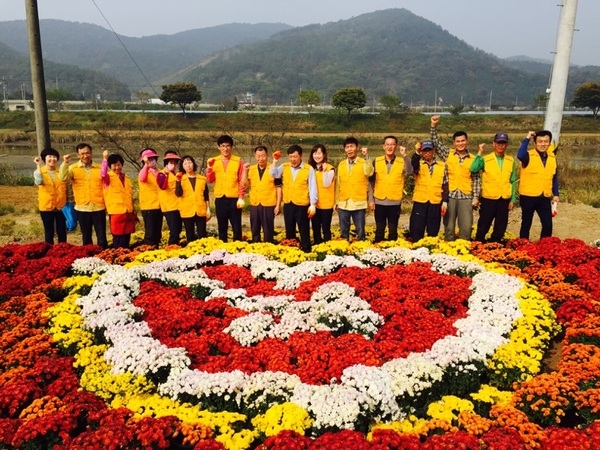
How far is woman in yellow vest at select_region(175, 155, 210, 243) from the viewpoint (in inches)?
322

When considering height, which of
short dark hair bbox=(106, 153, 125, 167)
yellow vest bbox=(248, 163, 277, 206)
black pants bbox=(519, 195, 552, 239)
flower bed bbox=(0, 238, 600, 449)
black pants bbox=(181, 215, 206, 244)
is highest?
short dark hair bbox=(106, 153, 125, 167)

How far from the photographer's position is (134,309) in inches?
226

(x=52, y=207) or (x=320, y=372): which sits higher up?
(x=52, y=207)

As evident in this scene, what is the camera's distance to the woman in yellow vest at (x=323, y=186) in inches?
321

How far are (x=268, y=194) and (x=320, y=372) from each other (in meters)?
4.32

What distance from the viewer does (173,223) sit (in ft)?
27.9

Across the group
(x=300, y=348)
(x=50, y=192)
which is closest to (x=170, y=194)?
(x=50, y=192)

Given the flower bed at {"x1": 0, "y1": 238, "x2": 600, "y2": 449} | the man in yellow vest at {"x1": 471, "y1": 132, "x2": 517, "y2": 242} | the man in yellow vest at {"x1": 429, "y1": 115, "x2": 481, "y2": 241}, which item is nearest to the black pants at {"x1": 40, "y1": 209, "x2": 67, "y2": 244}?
the flower bed at {"x1": 0, "y1": 238, "x2": 600, "y2": 449}

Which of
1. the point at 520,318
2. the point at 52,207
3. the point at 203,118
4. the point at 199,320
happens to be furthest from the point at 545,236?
the point at 203,118

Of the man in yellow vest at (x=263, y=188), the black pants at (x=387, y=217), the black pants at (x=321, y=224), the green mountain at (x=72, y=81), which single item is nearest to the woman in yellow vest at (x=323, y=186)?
the black pants at (x=321, y=224)

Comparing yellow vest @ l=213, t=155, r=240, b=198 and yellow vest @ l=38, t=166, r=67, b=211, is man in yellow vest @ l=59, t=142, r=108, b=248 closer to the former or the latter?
yellow vest @ l=38, t=166, r=67, b=211

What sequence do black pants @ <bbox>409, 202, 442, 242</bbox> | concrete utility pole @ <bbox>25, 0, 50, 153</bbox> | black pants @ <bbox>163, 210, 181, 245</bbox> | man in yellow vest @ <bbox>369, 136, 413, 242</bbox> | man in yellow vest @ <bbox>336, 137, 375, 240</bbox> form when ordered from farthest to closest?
1. concrete utility pole @ <bbox>25, 0, 50, 153</bbox>
2. black pants @ <bbox>163, 210, 181, 245</bbox>
3. black pants @ <bbox>409, 202, 442, 242</bbox>
4. man in yellow vest @ <bbox>336, 137, 375, 240</bbox>
5. man in yellow vest @ <bbox>369, 136, 413, 242</bbox>

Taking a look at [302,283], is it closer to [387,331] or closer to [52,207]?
[387,331]

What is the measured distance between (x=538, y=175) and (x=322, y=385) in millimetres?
5765
